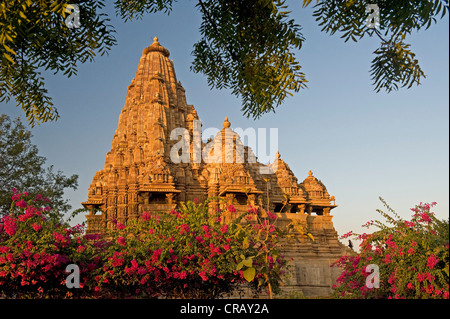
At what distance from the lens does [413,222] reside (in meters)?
10.3

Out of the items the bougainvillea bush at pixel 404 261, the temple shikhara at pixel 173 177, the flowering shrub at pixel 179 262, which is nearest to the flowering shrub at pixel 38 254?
the flowering shrub at pixel 179 262

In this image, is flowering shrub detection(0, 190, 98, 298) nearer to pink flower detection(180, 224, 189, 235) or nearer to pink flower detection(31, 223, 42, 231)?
pink flower detection(31, 223, 42, 231)

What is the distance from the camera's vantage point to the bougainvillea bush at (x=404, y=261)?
885cm

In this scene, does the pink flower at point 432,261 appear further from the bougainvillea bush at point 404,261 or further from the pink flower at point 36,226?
the pink flower at point 36,226

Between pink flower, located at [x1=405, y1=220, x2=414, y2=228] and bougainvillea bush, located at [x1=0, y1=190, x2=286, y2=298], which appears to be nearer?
pink flower, located at [x1=405, y1=220, x2=414, y2=228]

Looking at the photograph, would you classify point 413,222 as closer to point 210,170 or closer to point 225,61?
point 225,61

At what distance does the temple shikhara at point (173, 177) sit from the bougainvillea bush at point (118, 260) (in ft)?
43.3

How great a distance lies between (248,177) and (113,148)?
51.2ft

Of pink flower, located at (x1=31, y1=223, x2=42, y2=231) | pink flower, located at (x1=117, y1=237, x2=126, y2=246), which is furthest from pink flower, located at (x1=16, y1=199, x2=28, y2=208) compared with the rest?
pink flower, located at (x1=117, y1=237, x2=126, y2=246)

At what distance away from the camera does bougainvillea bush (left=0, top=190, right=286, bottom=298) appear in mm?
10430
